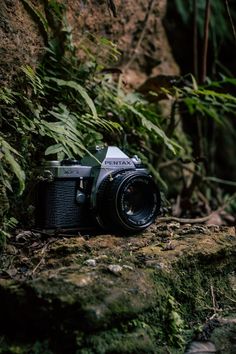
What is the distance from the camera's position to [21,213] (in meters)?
1.79

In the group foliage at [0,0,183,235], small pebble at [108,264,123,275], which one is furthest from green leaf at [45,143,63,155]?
small pebble at [108,264,123,275]

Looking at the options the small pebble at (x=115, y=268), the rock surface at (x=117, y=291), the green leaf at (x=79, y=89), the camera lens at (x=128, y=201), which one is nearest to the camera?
the rock surface at (x=117, y=291)

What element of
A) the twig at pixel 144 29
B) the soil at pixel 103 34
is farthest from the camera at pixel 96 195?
the twig at pixel 144 29

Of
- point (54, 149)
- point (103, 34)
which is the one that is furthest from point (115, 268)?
point (103, 34)

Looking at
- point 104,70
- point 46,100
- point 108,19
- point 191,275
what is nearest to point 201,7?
point 108,19

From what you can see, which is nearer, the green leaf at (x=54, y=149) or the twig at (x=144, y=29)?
the green leaf at (x=54, y=149)

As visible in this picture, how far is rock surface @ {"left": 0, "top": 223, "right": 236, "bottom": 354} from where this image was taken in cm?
115

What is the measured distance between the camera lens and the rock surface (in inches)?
2.6

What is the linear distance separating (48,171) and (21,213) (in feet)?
0.78

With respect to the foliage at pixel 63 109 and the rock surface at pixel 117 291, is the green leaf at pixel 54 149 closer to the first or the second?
the foliage at pixel 63 109

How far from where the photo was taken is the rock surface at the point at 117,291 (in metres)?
1.15

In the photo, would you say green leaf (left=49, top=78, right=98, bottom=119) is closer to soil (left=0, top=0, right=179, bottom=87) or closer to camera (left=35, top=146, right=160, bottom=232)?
soil (left=0, top=0, right=179, bottom=87)

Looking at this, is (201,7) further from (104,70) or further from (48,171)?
(48,171)

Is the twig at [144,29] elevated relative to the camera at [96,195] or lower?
elevated
